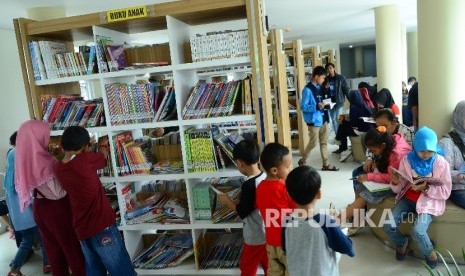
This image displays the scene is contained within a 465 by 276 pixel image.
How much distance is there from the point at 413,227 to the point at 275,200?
1.38 meters

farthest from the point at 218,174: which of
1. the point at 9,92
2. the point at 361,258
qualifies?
the point at 9,92

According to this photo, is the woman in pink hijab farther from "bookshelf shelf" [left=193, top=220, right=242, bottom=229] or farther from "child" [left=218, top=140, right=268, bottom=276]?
"child" [left=218, top=140, right=268, bottom=276]

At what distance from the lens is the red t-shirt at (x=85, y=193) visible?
233 centimetres

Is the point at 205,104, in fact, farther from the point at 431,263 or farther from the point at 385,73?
the point at 385,73

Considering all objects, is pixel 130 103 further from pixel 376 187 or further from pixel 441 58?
pixel 441 58

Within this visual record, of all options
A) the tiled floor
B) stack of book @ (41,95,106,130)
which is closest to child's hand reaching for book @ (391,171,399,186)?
the tiled floor

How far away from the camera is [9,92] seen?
5.12 meters

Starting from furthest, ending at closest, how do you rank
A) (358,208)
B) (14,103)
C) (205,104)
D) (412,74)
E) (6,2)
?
(412,74), (14,103), (6,2), (358,208), (205,104)

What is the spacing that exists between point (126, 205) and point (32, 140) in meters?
0.88

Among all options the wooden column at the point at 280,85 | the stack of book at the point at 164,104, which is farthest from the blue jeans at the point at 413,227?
the stack of book at the point at 164,104

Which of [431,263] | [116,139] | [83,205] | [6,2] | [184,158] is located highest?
[6,2]

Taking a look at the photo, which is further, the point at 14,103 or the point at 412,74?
the point at 412,74

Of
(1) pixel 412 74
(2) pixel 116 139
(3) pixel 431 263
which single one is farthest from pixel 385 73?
(1) pixel 412 74

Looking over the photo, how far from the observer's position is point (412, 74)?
1435cm
